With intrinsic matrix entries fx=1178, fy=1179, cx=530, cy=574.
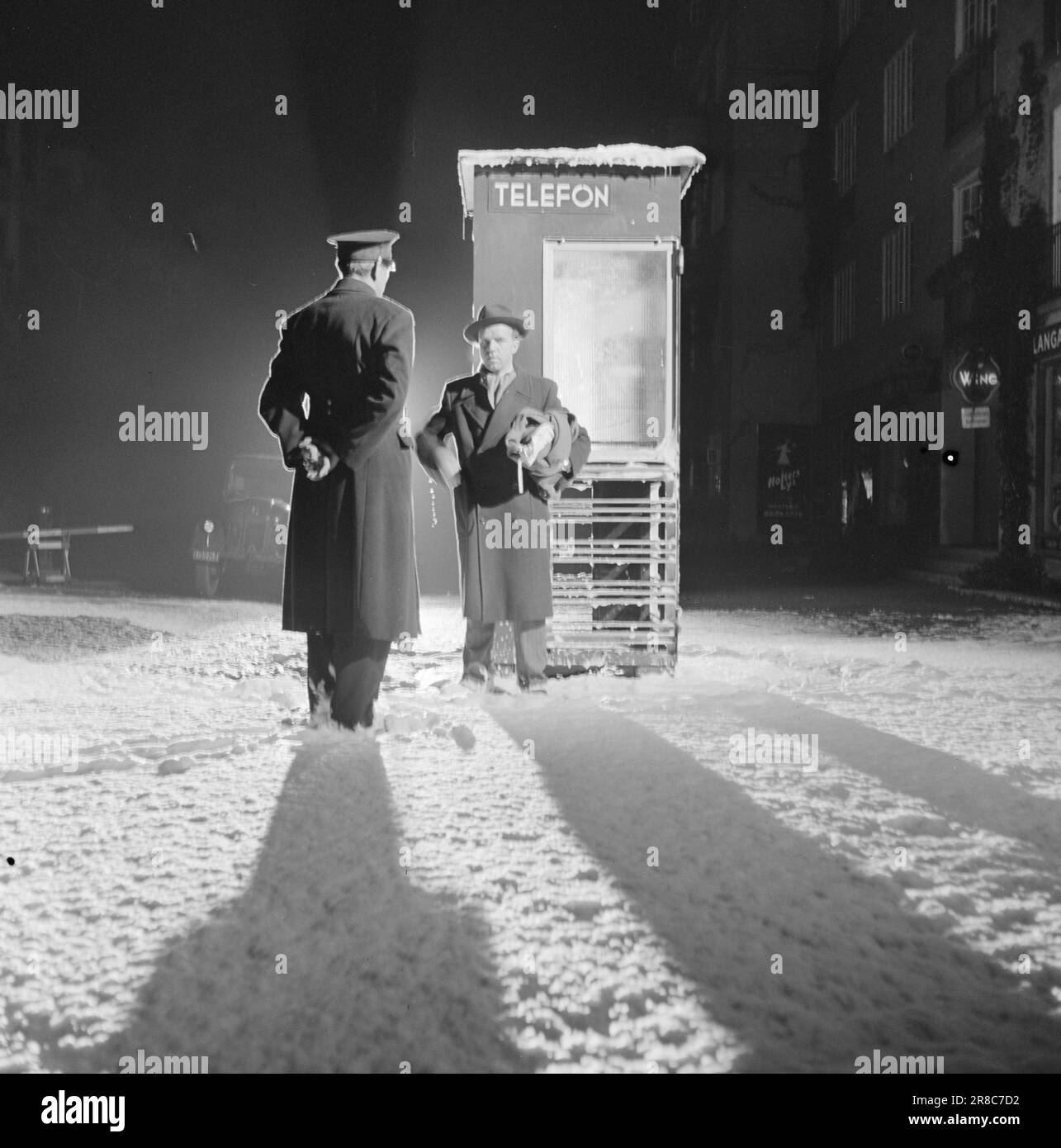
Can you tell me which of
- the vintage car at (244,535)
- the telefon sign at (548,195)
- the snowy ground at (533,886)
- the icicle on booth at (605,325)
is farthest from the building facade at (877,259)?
the snowy ground at (533,886)

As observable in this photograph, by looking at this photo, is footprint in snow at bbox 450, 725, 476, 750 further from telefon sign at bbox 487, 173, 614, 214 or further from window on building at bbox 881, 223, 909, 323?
window on building at bbox 881, 223, 909, 323

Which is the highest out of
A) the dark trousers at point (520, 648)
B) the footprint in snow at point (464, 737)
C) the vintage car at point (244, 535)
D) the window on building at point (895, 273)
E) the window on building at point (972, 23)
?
the window on building at point (972, 23)

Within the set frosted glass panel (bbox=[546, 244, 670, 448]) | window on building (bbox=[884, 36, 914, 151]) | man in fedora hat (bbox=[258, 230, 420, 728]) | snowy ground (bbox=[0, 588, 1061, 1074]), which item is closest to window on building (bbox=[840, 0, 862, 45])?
window on building (bbox=[884, 36, 914, 151])

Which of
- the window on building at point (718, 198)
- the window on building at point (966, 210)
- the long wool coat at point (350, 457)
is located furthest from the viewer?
the window on building at point (718, 198)

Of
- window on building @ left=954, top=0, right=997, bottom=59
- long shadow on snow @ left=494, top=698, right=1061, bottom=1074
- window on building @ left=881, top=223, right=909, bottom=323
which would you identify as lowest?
long shadow on snow @ left=494, top=698, right=1061, bottom=1074

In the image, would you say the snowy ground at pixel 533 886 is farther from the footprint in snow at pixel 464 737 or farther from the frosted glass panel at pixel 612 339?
the frosted glass panel at pixel 612 339

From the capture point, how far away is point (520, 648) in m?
7.19

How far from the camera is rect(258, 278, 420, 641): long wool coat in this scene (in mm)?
5438

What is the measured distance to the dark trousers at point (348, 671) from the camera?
5.57 meters

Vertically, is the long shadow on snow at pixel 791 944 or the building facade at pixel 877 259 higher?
the building facade at pixel 877 259

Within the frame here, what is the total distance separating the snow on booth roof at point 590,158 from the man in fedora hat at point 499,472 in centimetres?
96

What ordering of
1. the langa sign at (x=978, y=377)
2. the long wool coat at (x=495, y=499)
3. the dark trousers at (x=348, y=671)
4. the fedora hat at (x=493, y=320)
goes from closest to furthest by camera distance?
the dark trousers at (x=348, y=671) → the fedora hat at (x=493, y=320) → the long wool coat at (x=495, y=499) → the langa sign at (x=978, y=377)

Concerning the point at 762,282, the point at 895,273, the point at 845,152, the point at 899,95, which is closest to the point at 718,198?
the point at 762,282

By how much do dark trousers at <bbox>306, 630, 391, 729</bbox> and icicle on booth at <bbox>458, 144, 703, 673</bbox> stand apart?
1.94 metres
